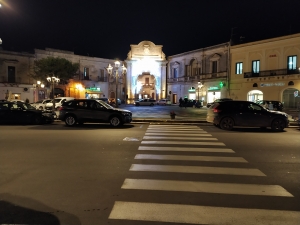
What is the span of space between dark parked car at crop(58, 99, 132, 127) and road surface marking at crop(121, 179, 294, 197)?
1034cm

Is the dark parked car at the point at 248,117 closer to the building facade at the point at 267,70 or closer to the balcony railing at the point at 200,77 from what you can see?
the building facade at the point at 267,70

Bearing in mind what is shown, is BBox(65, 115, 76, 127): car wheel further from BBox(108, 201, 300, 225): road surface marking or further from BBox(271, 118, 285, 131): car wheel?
BBox(108, 201, 300, 225): road surface marking

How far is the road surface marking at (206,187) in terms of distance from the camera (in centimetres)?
548

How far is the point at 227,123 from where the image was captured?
15.5 meters

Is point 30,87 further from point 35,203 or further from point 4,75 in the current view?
point 35,203

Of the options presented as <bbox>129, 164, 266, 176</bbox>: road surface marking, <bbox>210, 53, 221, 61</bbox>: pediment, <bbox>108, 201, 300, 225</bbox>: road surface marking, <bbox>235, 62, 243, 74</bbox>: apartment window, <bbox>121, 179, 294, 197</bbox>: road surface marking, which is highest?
<bbox>210, 53, 221, 61</bbox>: pediment

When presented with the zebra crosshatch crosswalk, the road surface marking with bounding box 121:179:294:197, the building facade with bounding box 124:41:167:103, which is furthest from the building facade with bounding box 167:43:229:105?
the road surface marking with bounding box 121:179:294:197

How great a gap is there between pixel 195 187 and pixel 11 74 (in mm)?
44697

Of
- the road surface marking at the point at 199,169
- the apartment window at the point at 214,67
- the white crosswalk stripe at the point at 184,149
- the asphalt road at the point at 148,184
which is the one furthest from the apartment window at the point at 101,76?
the road surface marking at the point at 199,169

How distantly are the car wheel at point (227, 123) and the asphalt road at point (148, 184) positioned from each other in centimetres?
510

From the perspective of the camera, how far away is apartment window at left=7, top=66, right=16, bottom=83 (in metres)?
43.3

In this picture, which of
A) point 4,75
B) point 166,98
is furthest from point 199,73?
point 4,75

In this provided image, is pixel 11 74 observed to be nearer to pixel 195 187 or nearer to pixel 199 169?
pixel 199 169

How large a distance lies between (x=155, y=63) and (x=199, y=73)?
381 inches
